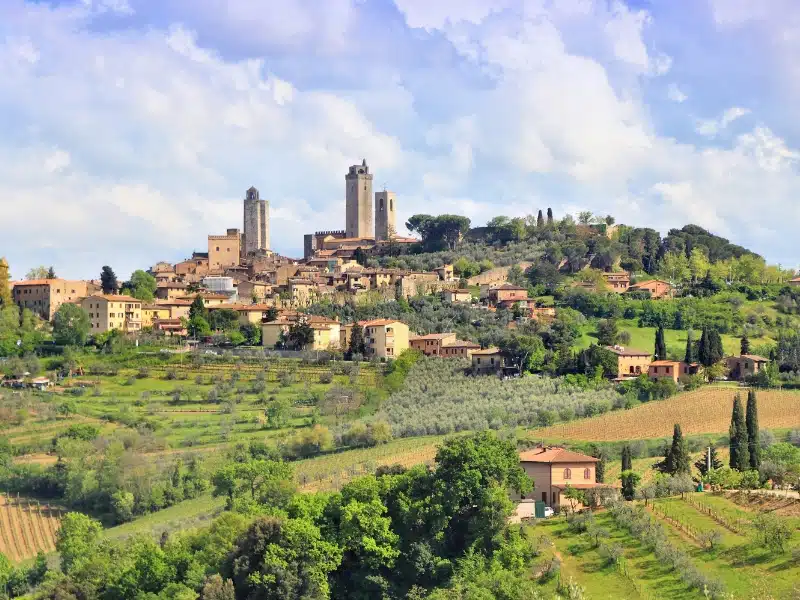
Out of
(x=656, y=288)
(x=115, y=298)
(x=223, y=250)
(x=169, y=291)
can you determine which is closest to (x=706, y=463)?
(x=656, y=288)

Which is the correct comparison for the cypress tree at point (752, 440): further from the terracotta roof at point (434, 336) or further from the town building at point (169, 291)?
the town building at point (169, 291)

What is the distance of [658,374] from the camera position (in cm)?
7331

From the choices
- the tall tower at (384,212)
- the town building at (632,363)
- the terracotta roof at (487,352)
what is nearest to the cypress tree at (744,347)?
the town building at (632,363)

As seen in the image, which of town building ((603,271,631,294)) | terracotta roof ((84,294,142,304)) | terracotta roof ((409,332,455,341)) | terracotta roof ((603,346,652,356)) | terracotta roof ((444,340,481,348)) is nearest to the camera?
terracotta roof ((603,346,652,356))

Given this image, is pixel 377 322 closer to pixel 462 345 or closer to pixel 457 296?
pixel 462 345

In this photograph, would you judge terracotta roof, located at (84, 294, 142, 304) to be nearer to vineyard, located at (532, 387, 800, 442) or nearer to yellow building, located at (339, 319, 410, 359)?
yellow building, located at (339, 319, 410, 359)

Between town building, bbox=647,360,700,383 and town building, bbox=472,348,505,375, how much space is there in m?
9.03

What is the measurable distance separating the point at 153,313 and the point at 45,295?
7.53m

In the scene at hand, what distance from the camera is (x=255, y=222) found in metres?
131

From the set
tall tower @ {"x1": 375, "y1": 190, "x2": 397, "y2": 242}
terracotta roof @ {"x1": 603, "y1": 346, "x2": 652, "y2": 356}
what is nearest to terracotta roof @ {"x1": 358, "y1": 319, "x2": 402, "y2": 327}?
terracotta roof @ {"x1": 603, "y1": 346, "x2": 652, "y2": 356}

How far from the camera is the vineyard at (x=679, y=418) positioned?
6175 centimetres

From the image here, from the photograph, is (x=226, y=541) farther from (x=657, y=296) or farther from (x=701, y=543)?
(x=657, y=296)

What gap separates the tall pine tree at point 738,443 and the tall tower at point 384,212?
76.2 meters

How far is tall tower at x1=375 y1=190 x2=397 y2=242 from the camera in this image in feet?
413
